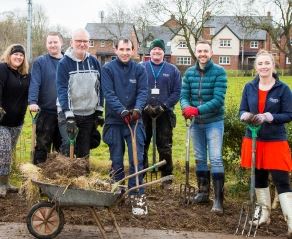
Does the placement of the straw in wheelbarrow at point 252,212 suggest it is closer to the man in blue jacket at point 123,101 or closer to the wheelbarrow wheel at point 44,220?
the man in blue jacket at point 123,101

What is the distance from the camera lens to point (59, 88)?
20.5 ft

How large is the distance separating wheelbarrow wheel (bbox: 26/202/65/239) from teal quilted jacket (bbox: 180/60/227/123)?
218 centimetres

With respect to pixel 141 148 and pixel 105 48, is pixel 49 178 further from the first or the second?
pixel 105 48

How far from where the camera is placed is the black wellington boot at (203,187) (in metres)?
6.71

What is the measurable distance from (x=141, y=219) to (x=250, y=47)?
72.0 meters

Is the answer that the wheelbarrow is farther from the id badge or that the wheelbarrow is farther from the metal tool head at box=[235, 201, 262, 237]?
the id badge

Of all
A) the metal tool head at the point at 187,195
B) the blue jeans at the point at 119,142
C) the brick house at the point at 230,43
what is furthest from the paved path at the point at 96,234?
the brick house at the point at 230,43

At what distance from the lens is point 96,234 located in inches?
219

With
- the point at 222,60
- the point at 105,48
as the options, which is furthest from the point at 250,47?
the point at 105,48

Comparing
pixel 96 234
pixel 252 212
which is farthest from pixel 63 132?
pixel 252 212

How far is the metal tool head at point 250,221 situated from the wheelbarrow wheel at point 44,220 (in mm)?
1957

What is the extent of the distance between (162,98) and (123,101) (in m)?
1.06

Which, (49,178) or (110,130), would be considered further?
(110,130)

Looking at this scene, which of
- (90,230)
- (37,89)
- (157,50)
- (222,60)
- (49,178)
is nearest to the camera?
(49,178)
